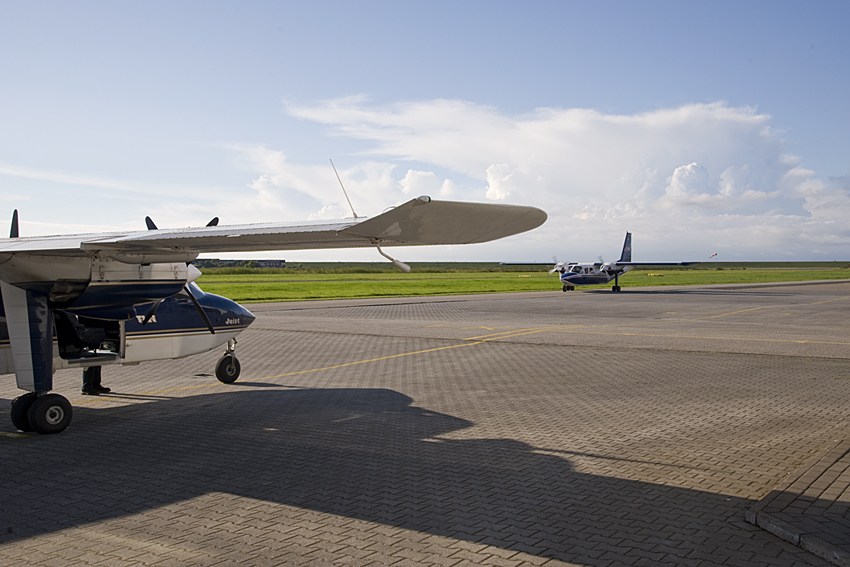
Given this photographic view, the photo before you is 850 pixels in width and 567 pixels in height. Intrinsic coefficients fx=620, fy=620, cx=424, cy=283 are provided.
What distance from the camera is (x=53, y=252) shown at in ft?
25.0

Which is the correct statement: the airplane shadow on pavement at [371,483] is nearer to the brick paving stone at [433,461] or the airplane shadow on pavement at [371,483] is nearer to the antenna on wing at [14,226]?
the brick paving stone at [433,461]

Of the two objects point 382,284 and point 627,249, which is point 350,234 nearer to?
point 627,249

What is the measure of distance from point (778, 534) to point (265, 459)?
17.1ft

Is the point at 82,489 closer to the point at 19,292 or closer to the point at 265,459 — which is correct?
the point at 265,459

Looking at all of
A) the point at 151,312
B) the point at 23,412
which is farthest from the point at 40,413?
the point at 151,312

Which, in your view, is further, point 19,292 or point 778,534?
point 19,292

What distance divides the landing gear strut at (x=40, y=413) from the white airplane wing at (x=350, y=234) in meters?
2.08

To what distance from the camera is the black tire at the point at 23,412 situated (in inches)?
332

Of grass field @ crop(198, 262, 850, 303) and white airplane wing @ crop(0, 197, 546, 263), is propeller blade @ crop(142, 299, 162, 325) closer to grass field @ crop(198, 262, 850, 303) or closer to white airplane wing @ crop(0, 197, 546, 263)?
white airplane wing @ crop(0, 197, 546, 263)

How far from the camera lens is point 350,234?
576 centimetres

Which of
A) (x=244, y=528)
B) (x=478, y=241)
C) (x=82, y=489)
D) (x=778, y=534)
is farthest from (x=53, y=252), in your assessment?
(x=778, y=534)

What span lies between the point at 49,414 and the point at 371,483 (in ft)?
16.7

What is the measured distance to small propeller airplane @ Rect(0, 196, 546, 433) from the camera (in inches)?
222

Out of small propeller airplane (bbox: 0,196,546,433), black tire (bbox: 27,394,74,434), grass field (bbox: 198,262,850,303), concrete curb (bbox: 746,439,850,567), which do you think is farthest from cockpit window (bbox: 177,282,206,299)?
grass field (bbox: 198,262,850,303)
